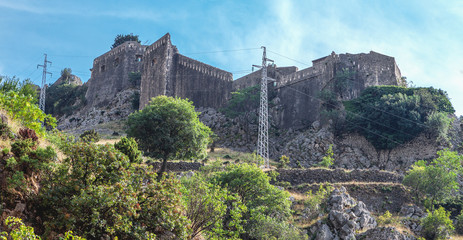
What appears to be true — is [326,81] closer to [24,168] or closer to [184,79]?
[184,79]

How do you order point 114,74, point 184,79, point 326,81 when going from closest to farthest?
point 326,81
point 184,79
point 114,74

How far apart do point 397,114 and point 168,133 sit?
22.8m

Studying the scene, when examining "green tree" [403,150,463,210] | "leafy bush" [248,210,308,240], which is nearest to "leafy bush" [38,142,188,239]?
"leafy bush" [248,210,308,240]

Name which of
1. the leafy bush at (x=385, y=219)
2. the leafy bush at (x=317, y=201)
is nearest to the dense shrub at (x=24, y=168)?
the leafy bush at (x=317, y=201)

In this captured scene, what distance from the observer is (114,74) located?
6788 cm

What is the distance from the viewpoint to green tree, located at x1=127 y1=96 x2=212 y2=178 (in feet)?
100

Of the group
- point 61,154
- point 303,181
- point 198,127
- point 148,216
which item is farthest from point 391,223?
point 61,154

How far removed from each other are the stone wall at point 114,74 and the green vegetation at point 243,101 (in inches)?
782

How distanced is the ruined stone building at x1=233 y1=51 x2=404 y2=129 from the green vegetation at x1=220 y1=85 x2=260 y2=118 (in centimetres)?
200

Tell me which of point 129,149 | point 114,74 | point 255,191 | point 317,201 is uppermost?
point 114,74

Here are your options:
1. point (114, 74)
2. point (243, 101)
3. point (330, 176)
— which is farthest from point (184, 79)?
point (330, 176)

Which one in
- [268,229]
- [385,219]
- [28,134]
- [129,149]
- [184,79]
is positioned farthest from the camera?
[184,79]

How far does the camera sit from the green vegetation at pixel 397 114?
4188 centimetres

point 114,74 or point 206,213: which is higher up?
point 114,74
